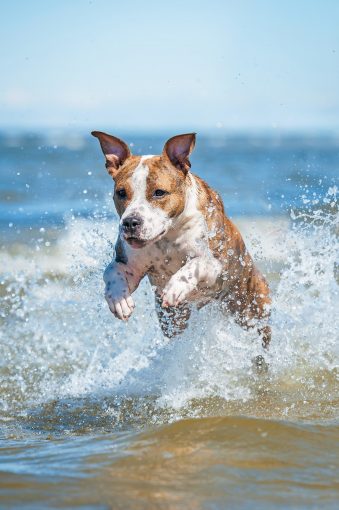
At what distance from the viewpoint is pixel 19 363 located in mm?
8641

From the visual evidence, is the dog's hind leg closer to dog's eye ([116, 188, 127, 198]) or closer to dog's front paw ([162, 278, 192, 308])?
dog's front paw ([162, 278, 192, 308])

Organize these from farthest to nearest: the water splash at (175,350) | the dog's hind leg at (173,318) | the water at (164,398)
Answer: the dog's hind leg at (173,318) < the water splash at (175,350) < the water at (164,398)

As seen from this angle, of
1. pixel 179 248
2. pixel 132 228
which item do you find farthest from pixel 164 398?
pixel 132 228

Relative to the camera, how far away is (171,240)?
6.78 metres

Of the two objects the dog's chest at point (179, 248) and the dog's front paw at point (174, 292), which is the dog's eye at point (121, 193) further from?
the dog's front paw at point (174, 292)

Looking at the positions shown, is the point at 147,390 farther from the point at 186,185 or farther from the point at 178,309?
the point at 186,185

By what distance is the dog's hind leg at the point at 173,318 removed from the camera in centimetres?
747

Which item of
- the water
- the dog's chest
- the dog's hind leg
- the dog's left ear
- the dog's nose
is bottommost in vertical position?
the water

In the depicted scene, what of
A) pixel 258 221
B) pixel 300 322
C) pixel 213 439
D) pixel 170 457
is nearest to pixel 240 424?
pixel 213 439

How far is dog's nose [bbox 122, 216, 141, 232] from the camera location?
6016 millimetres

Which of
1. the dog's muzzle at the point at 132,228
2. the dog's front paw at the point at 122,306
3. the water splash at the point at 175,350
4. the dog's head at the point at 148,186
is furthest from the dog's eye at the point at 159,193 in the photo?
the water splash at the point at 175,350

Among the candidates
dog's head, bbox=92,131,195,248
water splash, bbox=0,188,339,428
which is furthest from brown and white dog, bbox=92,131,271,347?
water splash, bbox=0,188,339,428

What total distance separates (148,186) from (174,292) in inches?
31.8

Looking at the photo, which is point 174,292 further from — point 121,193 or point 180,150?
point 180,150
